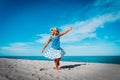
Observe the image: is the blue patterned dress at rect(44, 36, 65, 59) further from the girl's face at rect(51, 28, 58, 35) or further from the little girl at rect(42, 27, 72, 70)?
the girl's face at rect(51, 28, 58, 35)

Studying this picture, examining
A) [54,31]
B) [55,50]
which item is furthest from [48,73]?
[54,31]

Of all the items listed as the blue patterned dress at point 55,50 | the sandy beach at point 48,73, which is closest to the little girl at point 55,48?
the blue patterned dress at point 55,50

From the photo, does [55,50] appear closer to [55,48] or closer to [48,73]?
[55,48]

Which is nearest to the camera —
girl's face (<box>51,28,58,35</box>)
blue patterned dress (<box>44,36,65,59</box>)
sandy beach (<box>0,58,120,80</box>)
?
sandy beach (<box>0,58,120,80</box>)

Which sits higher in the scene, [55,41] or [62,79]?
[55,41]

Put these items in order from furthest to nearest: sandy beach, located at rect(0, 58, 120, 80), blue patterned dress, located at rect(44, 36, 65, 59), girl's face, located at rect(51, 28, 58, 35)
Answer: girl's face, located at rect(51, 28, 58, 35) → blue patterned dress, located at rect(44, 36, 65, 59) → sandy beach, located at rect(0, 58, 120, 80)

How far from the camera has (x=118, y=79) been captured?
6223mm

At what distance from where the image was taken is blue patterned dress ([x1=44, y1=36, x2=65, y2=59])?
814 cm

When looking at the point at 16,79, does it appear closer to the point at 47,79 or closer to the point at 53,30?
the point at 47,79

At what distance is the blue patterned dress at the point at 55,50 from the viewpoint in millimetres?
8141

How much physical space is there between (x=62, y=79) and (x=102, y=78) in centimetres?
174

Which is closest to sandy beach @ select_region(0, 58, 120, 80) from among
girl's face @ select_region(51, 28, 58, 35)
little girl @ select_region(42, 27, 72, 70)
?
little girl @ select_region(42, 27, 72, 70)

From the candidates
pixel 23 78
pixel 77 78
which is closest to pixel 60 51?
pixel 77 78

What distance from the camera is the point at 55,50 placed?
8.20 m
